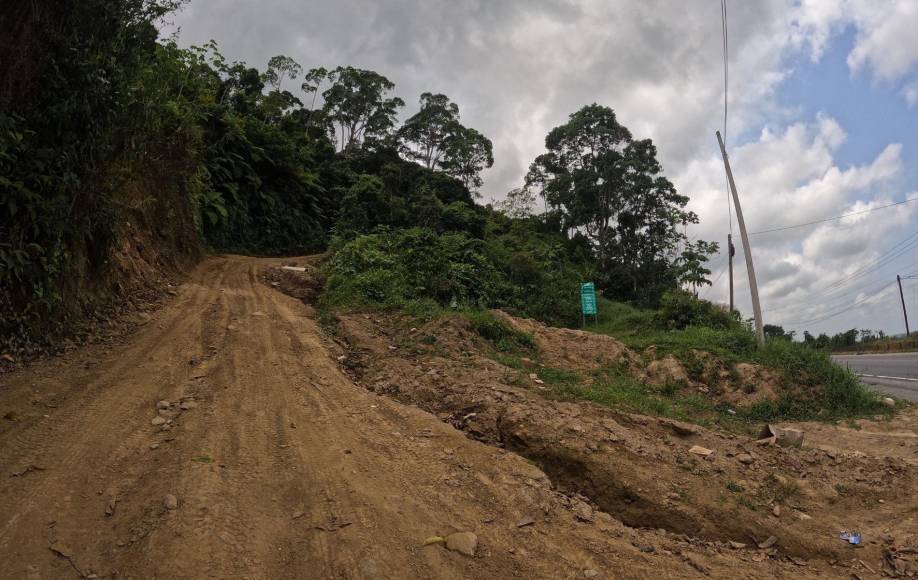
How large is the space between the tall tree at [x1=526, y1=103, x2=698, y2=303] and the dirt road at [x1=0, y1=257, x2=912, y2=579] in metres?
24.7

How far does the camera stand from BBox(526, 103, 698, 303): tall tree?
28109mm

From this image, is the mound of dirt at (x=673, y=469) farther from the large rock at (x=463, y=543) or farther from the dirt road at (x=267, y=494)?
the large rock at (x=463, y=543)

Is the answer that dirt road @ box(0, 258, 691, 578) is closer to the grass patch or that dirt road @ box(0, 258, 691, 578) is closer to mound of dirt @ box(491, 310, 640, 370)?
the grass patch

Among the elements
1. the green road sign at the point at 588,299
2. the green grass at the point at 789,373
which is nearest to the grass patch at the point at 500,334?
the green grass at the point at 789,373

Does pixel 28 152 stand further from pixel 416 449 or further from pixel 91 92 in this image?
pixel 416 449

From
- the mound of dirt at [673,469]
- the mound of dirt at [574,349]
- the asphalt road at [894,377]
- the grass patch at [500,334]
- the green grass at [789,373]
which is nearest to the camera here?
the mound of dirt at [673,469]

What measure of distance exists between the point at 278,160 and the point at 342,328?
16.8m

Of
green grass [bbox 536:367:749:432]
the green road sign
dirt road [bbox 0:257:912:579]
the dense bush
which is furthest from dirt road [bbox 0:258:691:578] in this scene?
the dense bush

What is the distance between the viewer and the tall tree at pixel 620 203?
28109 millimetres

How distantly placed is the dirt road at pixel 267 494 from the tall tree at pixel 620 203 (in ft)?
80.9

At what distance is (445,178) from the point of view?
31.4 m

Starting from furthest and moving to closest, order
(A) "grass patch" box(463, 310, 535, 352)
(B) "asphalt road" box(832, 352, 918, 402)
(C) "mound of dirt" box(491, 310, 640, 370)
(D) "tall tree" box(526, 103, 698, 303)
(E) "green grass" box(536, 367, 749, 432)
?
(D) "tall tree" box(526, 103, 698, 303)
(B) "asphalt road" box(832, 352, 918, 402)
(C) "mound of dirt" box(491, 310, 640, 370)
(A) "grass patch" box(463, 310, 535, 352)
(E) "green grass" box(536, 367, 749, 432)

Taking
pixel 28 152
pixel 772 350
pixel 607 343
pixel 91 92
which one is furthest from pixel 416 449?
pixel 772 350

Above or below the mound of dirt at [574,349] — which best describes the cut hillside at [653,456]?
below
